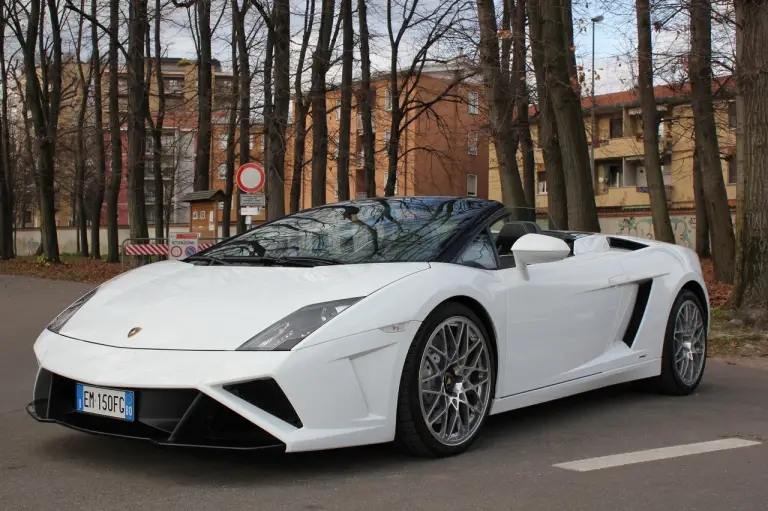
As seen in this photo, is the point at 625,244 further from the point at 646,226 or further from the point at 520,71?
the point at 646,226

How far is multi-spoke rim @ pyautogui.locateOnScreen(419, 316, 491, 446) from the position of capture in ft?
13.4

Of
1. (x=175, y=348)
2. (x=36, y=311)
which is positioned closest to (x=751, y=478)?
(x=175, y=348)

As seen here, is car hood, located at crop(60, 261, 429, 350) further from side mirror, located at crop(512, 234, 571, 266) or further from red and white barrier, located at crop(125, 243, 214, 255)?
red and white barrier, located at crop(125, 243, 214, 255)

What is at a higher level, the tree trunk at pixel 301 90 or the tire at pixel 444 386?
the tree trunk at pixel 301 90


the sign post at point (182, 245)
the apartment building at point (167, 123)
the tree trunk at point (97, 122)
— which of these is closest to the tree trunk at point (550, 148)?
the sign post at point (182, 245)

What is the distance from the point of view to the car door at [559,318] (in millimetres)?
4648

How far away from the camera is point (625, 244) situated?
613 centimetres

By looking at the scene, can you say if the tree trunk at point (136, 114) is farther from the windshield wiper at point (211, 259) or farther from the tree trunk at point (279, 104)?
the windshield wiper at point (211, 259)

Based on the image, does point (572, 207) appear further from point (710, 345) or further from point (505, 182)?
point (710, 345)

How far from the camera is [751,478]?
3.91 metres

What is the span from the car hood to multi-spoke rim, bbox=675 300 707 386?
2619 millimetres

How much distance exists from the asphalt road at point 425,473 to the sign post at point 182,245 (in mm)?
10860

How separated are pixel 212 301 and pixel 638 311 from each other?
9.66ft

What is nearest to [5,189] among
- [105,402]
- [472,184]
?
[105,402]
